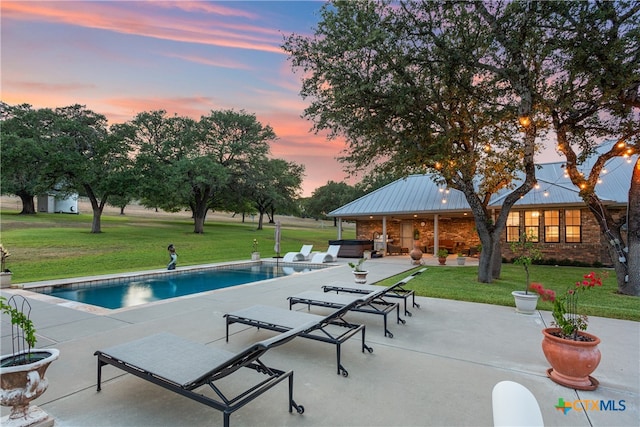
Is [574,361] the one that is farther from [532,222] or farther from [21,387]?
[532,222]

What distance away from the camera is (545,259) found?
15.1 meters

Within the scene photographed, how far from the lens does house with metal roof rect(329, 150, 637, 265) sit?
14.3 metres

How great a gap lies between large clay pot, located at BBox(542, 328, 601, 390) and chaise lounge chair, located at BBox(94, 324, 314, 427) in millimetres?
2725

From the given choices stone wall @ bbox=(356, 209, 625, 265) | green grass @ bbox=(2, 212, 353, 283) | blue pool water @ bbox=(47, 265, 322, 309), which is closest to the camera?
blue pool water @ bbox=(47, 265, 322, 309)

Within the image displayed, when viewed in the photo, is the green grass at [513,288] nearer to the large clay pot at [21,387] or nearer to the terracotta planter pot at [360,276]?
the terracotta planter pot at [360,276]

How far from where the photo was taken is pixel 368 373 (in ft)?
11.8

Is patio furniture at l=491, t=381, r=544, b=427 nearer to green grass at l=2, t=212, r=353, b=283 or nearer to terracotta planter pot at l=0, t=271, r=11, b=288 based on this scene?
terracotta planter pot at l=0, t=271, r=11, b=288

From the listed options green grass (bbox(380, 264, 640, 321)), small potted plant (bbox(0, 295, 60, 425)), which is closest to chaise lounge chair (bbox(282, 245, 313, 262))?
green grass (bbox(380, 264, 640, 321))

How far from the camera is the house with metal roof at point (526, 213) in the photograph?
14312 mm

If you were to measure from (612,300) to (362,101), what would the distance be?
8177 mm

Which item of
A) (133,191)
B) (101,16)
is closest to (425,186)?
(101,16)

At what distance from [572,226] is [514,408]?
55.6 ft

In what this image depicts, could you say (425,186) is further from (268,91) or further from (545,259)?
(268,91)

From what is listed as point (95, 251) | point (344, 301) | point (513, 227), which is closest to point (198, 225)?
point (95, 251)
